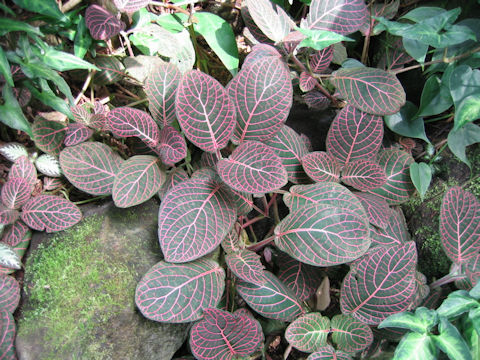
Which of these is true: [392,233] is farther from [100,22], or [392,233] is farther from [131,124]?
[100,22]

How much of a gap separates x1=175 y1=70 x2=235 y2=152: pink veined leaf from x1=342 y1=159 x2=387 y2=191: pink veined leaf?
50 centimetres

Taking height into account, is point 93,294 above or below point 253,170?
below

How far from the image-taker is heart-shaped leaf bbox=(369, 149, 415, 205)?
1.37m

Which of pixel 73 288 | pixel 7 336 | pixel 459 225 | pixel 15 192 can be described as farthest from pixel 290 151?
pixel 7 336

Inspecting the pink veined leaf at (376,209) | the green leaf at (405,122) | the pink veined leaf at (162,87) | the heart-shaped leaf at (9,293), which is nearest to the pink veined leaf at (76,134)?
the pink veined leaf at (162,87)

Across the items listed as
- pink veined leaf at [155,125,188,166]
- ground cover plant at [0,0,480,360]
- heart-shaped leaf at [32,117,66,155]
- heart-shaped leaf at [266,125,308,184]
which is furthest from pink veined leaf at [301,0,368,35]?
heart-shaped leaf at [32,117,66,155]

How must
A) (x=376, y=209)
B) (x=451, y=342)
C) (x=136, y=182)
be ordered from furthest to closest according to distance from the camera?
(x=376, y=209), (x=136, y=182), (x=451, y=342)

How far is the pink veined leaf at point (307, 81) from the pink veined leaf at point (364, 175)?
0.33 metres

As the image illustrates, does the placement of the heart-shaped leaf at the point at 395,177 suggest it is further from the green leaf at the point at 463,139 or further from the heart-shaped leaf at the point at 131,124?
the heart-shaped leaf at the point at 131,124

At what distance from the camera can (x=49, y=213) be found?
123 centimetres

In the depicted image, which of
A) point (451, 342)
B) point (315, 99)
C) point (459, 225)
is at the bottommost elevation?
point (451, 342)

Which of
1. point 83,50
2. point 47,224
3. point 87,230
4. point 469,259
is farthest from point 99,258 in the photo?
point 469,259

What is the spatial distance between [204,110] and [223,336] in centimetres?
76

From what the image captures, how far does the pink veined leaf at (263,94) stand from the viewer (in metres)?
1.20
